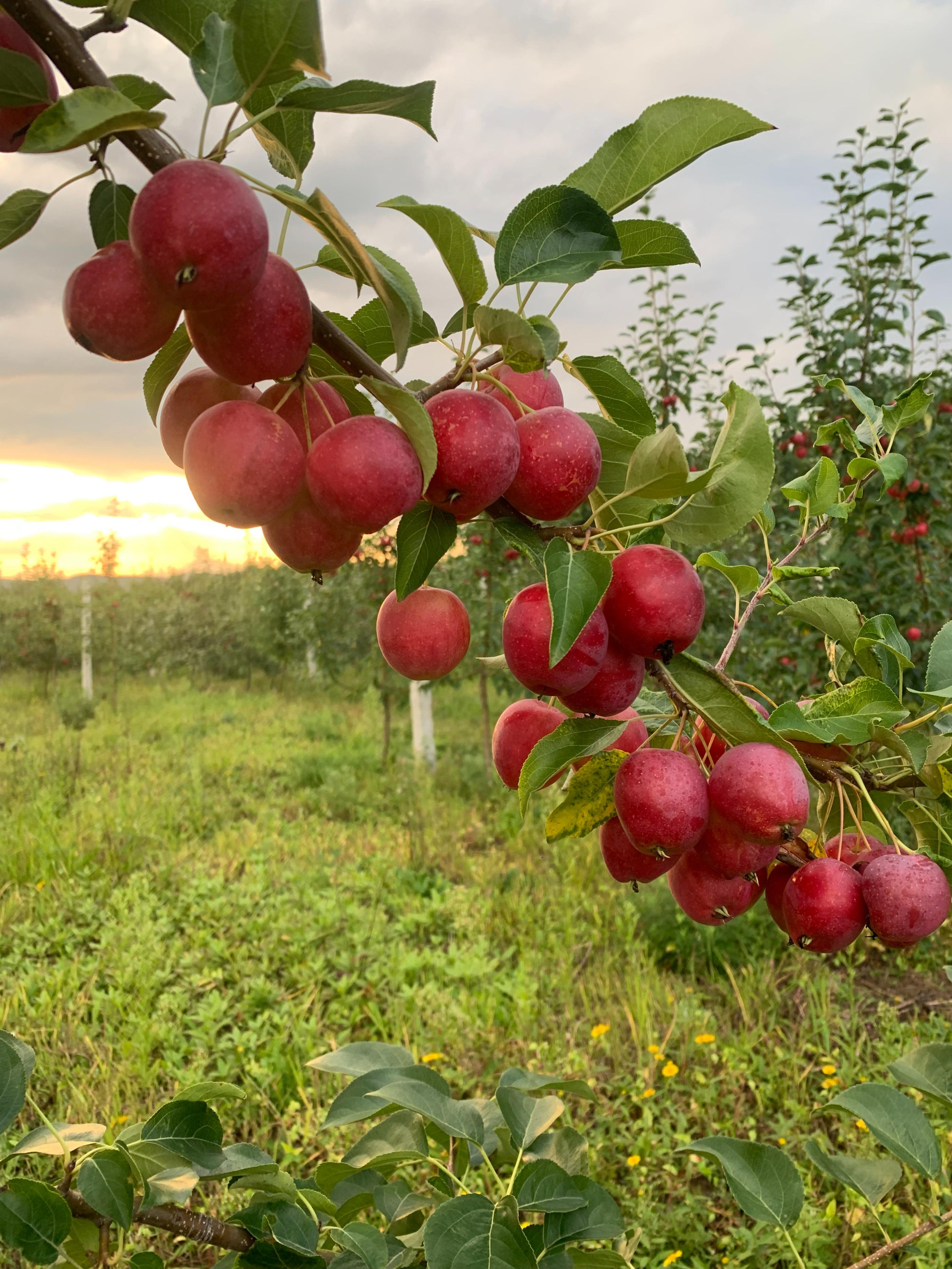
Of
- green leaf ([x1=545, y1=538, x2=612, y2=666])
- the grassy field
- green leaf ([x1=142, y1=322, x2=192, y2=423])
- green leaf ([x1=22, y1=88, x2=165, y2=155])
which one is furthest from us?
the grassy field

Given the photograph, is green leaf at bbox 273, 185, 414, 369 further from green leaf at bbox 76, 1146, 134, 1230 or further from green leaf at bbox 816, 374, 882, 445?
green leaf at bbox 76, 1146, 134, 1230

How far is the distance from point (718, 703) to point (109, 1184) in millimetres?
577

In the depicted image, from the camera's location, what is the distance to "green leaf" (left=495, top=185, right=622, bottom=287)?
0.51m

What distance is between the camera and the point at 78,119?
37 cm

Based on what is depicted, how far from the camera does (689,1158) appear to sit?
229 cm

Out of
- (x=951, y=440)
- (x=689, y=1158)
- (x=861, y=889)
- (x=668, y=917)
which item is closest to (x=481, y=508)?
(x=861, y=889)

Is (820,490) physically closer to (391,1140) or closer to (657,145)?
(657,145)

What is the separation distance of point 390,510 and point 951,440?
4.07m

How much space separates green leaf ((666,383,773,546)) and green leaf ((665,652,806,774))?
0.09 m

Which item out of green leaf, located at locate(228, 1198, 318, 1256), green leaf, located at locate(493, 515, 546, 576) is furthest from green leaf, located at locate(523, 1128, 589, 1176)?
green leaf, located at locate(493, 515, 546, 576)

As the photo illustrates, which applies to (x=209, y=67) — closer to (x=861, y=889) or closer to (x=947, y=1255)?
(x=861, y=889)

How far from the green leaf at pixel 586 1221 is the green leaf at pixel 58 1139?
398 millimetres

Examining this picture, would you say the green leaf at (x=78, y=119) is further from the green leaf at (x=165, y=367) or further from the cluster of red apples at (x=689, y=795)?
the cluster of red apples at (x=689, y=795)

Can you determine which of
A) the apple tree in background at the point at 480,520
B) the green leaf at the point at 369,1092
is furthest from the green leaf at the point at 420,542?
the green leaf at the point at 369,1092
